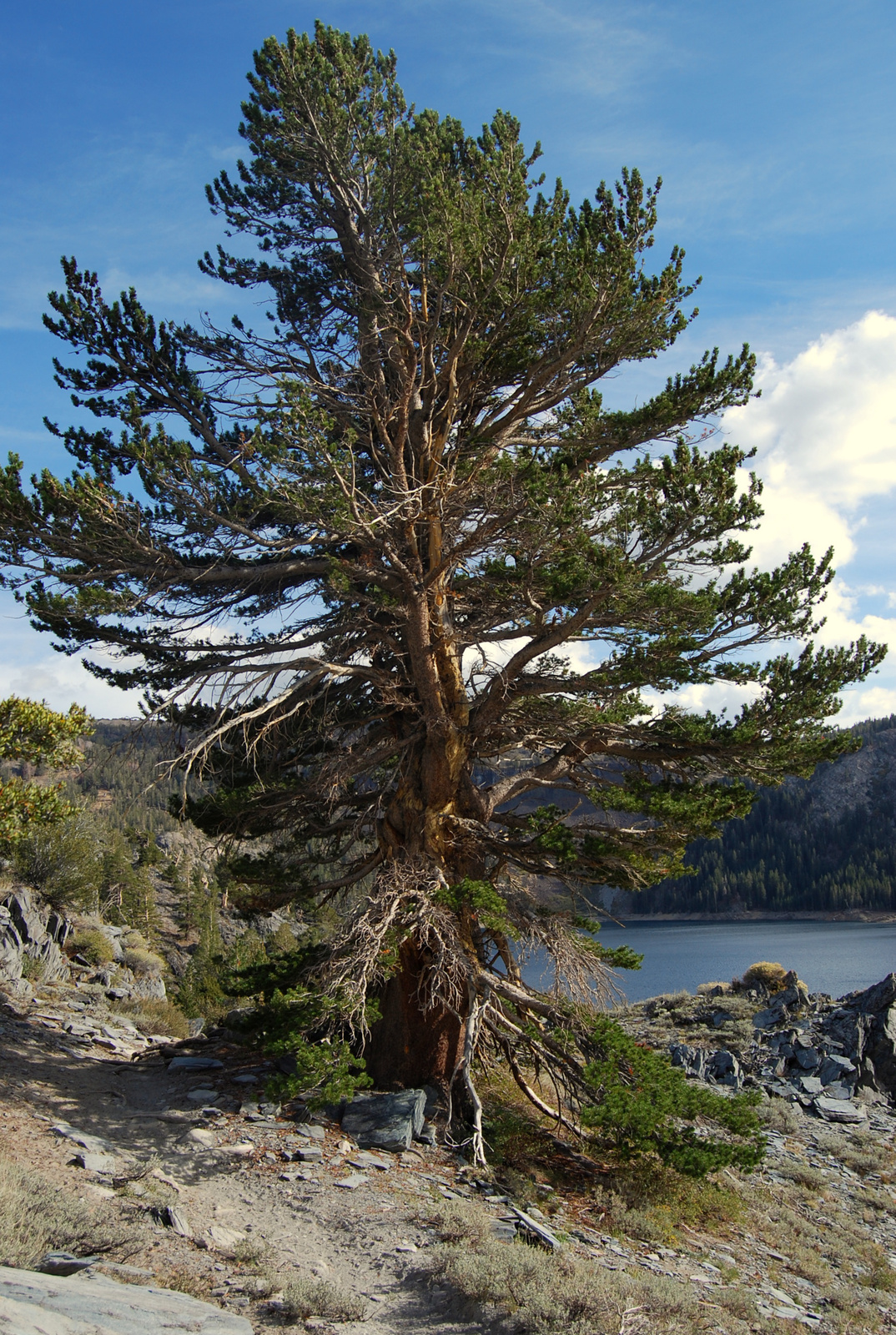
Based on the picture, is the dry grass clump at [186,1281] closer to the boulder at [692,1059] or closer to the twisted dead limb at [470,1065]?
the twisted dead limb at [470,1065]

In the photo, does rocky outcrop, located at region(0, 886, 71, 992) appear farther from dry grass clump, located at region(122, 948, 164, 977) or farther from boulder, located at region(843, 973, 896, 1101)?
boulder, located at region(843, 973, 896, 1101)

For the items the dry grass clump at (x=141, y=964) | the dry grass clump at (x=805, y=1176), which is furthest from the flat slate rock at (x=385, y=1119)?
the dry grass clump at (x=141, y=964)

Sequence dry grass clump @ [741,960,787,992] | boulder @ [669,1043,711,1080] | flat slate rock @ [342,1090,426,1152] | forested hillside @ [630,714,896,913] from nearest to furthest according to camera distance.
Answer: flat slate rock @ [342,1090,426,1152] < boulder @ [669,1043,711,1080] < dry grass clump @ [741,960,787,992] < forested hillside @ [630,714,896,913]

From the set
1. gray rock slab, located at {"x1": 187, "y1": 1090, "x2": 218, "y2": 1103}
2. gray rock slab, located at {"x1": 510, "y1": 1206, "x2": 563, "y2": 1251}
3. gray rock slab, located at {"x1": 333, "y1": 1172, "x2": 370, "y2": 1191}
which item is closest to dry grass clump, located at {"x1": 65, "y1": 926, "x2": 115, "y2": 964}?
gray rock slab, located at {"x1": 187, "y1": 1090, "x2": 218, "y2": 1103}

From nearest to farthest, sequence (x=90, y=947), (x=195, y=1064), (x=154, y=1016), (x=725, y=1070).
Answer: (x=195, y=1064), (x=725, y=1070), (x=154, y=1016), (x=90, y=947)

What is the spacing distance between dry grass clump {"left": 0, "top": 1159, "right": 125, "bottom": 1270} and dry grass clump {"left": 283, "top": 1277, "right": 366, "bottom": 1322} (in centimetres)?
112

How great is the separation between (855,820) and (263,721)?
11828 cm

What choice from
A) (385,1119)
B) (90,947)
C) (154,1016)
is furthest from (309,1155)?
(90,947)

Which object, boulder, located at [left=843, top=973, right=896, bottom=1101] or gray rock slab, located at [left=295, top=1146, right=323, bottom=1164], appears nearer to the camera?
gray rock slab, located at [left=295, top=1146, right=323, bottom=1164]

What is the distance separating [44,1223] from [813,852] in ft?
375

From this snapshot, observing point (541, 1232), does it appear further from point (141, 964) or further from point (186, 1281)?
point (141, 964)

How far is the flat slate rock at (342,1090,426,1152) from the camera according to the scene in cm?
805

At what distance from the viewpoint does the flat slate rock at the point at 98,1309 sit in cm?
342

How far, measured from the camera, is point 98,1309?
376 cm
